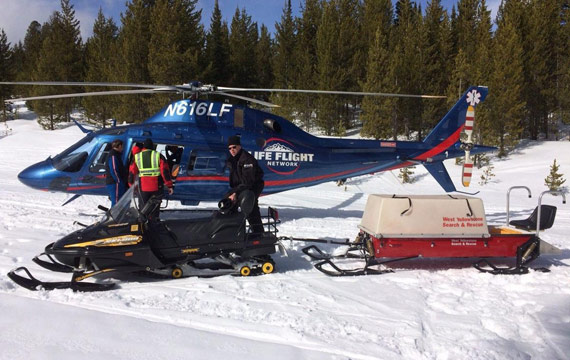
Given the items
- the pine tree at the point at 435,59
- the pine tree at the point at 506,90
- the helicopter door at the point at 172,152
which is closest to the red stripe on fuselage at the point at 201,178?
the helicopter door at the point at 172,152

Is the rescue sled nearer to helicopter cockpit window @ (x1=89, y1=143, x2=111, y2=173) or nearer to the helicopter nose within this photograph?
helicopter cockpit window @ (x1=89, y1=143, x2=111, y2=173)

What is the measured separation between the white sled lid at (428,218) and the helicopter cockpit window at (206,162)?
12.5 feet

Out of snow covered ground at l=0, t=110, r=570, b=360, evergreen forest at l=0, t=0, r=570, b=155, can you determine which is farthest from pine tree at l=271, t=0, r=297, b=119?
snow covered ground at l=0, t=110, r=570, b=360

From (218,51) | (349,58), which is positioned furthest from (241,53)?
(349,58)

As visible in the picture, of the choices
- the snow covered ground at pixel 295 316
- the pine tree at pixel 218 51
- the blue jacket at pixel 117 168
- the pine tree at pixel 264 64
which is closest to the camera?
the snow covered ground at pixel 295 316

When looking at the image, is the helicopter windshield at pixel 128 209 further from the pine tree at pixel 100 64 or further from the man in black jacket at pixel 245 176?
the pine tree at pixel 100 64

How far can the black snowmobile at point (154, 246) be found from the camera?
4.40 m

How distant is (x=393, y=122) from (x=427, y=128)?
15.6 ft

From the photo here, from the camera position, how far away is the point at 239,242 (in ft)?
16.4

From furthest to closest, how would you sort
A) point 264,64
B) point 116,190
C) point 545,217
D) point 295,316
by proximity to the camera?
1. point 264,64
2. point 116,190
3. point 545,217
4. point 295,316

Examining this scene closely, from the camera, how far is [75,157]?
795 centimetres

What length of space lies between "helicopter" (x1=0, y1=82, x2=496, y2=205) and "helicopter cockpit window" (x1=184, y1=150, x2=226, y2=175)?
0.06 ft

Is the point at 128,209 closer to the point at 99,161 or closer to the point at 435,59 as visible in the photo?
the point at 99,161

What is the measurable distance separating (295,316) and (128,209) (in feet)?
7.76
